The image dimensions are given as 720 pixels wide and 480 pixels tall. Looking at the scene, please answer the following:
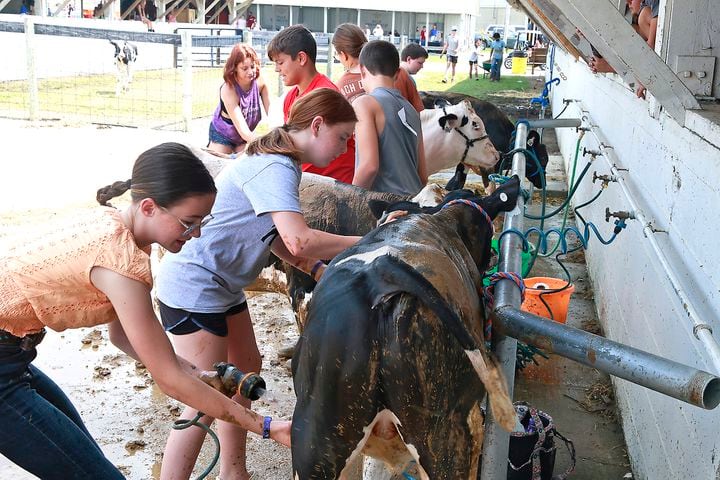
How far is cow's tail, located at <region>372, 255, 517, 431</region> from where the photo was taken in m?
2.06

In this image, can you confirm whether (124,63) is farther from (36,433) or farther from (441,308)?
(441,308)

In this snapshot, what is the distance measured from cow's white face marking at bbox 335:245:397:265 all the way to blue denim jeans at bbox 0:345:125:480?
3.29ft

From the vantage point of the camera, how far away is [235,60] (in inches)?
248

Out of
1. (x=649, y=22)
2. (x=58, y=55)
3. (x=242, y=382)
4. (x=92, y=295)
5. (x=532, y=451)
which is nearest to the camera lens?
(x=92, y=295)

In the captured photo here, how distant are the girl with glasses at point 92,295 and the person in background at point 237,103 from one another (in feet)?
12.7

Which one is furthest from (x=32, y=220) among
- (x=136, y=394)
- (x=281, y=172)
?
(x=281, y=172)

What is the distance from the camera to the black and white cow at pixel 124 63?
17438 mm

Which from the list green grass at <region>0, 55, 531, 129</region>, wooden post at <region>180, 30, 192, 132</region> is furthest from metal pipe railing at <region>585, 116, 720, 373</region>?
green grass at <region>0, 55, 531, 129</region>

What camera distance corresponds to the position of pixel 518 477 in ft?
11.1

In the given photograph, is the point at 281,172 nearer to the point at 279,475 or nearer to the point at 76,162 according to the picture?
the point at 279,475

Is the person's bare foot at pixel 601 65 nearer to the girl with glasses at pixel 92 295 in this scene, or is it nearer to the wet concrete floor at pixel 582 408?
the wet concrete floor at pixel 582 408

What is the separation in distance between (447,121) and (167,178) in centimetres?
539

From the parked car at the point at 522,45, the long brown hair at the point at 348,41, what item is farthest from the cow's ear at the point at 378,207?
the parked car at the point at 522,45

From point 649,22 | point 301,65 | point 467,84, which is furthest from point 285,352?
point 467,84
